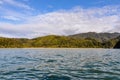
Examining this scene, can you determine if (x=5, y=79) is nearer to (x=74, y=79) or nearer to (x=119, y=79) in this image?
(x=74, y=79)

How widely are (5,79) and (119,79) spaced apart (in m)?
11.4

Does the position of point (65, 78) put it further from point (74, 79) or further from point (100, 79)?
point (100, 79)

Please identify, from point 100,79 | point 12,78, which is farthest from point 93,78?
point 12,78

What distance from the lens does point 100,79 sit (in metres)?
21.2

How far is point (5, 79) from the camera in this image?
2095 cm

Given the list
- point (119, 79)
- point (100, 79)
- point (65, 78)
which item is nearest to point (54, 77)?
point (65, 78)

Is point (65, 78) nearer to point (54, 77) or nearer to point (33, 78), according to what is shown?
point (54, 77)

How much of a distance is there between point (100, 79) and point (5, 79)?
9457mm

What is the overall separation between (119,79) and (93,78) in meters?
2.58

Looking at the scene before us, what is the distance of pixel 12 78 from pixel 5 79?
89cm

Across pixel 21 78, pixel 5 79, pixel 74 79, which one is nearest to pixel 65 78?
pixel 74 79

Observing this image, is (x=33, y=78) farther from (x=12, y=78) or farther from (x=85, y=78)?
(x=85, y=78)

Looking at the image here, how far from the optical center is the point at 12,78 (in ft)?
71.1

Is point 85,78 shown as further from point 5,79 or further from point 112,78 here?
point 5,79
